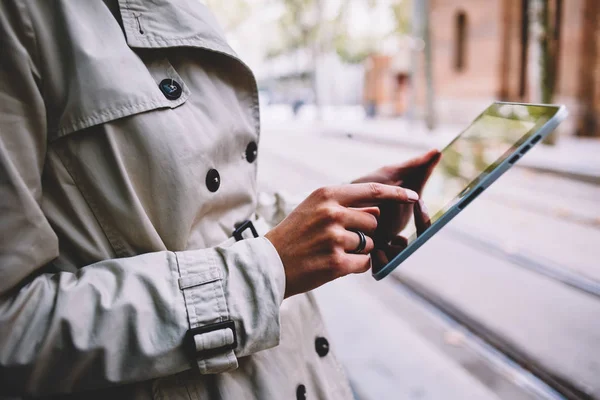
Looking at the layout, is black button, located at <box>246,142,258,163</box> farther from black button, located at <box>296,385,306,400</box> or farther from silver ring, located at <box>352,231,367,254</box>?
black button, located at <box>296,385,306,400</box>

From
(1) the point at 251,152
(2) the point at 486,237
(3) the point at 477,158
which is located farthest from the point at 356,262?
(2) the point at 486,237

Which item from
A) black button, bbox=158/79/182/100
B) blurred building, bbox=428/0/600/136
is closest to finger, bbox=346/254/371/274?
black button, bbox=158/79/182/100

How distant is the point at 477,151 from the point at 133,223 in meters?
0.95

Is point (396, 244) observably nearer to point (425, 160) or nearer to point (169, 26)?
point (425, 160)

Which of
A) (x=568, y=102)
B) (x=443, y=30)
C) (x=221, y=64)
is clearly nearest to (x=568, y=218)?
(x=221, y=64)

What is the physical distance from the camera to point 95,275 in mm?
842

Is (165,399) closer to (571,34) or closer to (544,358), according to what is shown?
(544,358)

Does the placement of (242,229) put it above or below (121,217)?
below

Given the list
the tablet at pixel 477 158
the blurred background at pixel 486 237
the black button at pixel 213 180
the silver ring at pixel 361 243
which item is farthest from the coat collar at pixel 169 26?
the tablet at pixel 477 158

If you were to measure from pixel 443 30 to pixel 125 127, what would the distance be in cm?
2045

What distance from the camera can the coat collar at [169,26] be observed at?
3.10 ft

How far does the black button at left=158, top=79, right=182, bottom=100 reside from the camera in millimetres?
950

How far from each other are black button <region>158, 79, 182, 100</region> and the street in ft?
Result: 2.00

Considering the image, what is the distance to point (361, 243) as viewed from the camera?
932 millimetres
